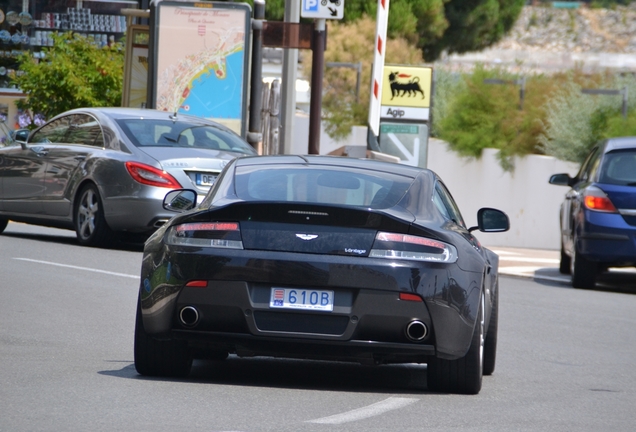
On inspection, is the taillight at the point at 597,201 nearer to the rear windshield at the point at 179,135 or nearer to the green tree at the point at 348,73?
the rear windshield at the point at 179,135

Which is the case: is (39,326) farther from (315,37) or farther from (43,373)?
(315,37)

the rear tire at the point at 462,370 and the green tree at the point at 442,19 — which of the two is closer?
the rear tire at the point at 462,370

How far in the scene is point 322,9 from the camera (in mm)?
18281

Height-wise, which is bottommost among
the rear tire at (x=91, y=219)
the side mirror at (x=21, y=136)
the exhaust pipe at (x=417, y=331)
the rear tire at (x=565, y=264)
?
the rear tire at (x=565, y=264)

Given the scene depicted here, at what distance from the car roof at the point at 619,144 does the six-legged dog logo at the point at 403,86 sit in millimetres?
5071

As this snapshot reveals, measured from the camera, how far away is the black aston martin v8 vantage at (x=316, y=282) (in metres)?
6.77

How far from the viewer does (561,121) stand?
2356cm

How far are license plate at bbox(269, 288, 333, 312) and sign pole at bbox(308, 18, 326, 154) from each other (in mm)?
12206

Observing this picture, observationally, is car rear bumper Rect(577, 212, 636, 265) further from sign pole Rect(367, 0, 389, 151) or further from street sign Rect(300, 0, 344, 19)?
street sign Rect(300, 0, 344, 19)

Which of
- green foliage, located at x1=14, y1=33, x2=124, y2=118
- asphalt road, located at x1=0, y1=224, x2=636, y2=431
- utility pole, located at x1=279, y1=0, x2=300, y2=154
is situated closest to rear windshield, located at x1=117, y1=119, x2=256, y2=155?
Result: asphalt road, located at x1=0, y1=224, x2=636, y2=431

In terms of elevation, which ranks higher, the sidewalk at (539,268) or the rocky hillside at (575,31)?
the rocky hillside at (575,31)

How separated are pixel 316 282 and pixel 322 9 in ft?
39.2

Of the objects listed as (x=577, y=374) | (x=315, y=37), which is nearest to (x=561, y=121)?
(x=315, y=37)

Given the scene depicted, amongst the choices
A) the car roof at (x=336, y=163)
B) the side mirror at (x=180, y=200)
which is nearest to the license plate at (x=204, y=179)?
the side mirror at (x=180, y=200)
